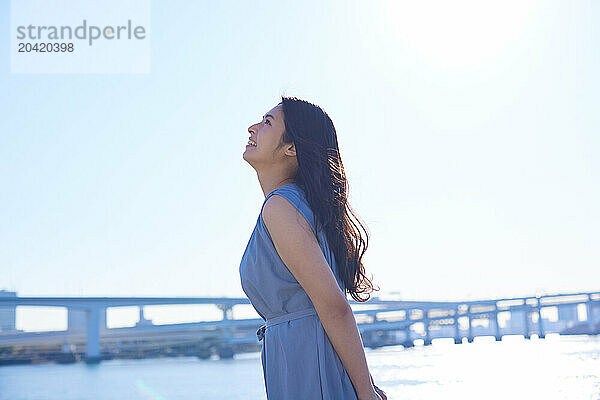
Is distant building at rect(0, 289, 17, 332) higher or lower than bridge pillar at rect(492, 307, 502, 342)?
higher

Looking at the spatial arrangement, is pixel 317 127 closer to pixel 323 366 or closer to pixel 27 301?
pixel 323 366

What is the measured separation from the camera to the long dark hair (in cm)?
142

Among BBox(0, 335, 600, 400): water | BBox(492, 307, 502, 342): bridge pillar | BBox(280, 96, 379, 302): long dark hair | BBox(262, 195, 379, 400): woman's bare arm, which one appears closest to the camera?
BBox(262, 195, 379, 400): woman's bare arm

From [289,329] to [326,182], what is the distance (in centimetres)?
31

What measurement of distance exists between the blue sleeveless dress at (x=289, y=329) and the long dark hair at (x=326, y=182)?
35 mm

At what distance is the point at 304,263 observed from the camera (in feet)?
4.23

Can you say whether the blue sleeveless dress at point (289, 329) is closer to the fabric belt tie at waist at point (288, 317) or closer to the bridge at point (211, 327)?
the fabric belt tie at waist at point (288, 317)

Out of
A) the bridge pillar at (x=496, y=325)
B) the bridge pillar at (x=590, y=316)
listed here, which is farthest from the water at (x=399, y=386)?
the bridge pillar at (x=590, y=316)

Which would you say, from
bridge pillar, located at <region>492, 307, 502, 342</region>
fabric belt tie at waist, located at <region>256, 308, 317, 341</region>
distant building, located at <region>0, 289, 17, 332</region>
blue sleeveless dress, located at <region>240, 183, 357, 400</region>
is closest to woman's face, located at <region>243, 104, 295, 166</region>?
blue sleeveless dress, located at <region>240, 183, 357, 400</region>

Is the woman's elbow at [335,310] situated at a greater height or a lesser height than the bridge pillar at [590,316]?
greater

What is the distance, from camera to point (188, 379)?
23.3 meters

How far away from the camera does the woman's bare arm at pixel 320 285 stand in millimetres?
1285

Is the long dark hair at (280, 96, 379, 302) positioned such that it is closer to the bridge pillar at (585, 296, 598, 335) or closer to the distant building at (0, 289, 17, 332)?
the distant building at (0, 289, 17, 332)

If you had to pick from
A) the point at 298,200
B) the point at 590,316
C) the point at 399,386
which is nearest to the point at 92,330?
the point at 399,386
